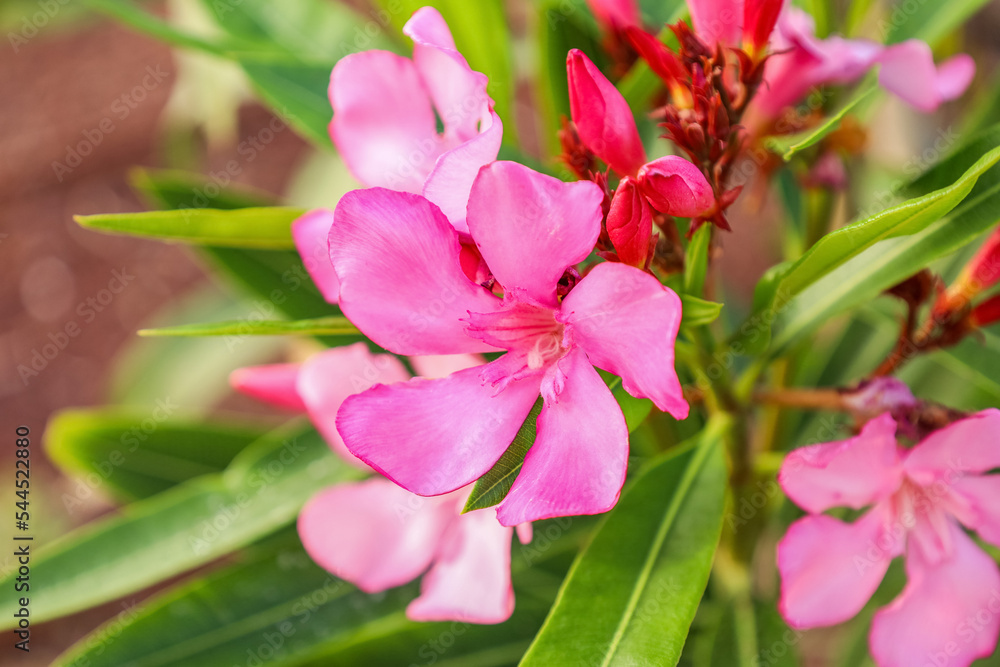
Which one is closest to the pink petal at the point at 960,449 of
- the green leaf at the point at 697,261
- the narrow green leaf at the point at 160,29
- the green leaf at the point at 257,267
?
the green leaf at the point at 697,261

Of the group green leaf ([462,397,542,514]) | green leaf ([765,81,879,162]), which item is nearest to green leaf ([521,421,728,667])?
green leaf ([462,397,542,514])

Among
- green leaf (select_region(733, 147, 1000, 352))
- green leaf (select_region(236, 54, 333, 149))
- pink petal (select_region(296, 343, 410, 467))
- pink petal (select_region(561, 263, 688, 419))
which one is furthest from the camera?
green leaf (select_region(236, 54, 333, 149))

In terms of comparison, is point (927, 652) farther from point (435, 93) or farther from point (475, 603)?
point (435, 93)

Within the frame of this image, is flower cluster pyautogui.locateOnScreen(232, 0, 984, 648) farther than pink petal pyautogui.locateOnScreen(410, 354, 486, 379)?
No

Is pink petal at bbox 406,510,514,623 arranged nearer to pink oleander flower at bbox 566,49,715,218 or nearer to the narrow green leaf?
pink oleander flower at bbox 566,49,715,218

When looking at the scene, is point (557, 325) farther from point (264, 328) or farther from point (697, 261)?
point (264, 328)

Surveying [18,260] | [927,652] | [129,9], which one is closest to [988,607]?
[927,652]

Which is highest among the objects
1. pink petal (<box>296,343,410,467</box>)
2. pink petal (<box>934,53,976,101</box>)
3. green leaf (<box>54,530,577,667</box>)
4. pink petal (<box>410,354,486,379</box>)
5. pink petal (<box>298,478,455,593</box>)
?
pink petal (<box>934,53,976,101</box>)
